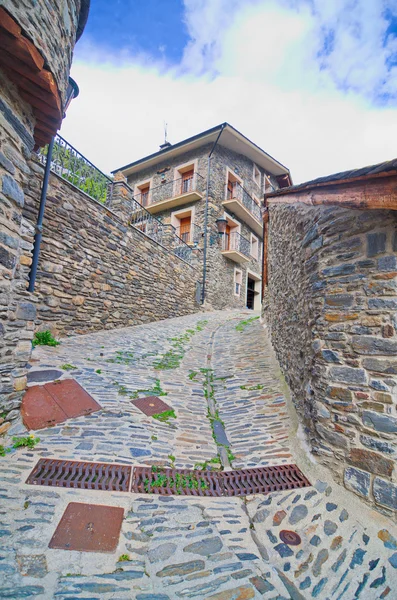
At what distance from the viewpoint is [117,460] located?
8.75 feet

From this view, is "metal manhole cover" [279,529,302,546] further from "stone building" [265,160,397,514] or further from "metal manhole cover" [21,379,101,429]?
"metal manhole cover" [21,379,101,429]

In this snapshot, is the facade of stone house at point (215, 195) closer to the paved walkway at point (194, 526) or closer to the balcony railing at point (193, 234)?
the balcony railing at point (193, 234)

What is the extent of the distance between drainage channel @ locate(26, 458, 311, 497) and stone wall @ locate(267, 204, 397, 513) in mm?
460

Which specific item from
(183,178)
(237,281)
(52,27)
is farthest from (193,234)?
(52,27)

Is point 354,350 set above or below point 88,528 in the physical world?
above

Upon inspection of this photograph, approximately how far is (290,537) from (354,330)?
5.40ft

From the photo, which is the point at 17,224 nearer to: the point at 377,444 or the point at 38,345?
the point at 38,345

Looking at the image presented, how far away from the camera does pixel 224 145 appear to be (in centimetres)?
1482

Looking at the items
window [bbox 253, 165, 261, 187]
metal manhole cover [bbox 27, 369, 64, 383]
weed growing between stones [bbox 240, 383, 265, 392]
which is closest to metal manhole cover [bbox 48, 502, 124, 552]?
metal manhole cover [bbox 27, 369, 64, 383]

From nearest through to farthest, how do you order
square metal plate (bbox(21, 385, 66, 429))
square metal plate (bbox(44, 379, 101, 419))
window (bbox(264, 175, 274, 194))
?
square metal plate (bbox(21, 385, 66, 429)), square metal plate (bbox(44, 379, 101, 419)), window (bbox(264, 175, 274, 194))

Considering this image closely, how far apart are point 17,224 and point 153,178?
14.6 metres

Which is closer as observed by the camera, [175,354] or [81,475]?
[81,475]

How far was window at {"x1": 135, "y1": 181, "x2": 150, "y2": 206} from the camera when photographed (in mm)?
16156

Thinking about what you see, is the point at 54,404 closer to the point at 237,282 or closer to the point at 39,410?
the point at 39,410
